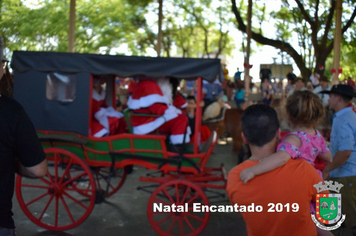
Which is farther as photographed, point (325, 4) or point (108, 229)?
point (325, 4)

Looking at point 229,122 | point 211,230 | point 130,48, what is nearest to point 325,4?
point 229,122

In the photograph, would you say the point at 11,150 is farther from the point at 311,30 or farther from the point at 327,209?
the point at 311,30

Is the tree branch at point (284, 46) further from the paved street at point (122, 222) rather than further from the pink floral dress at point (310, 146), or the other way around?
the pink floral dress at point (310, 146)

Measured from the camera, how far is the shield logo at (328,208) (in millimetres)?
2301

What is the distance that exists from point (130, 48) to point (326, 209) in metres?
25.9

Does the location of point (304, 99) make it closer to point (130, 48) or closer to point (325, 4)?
point (325, 4)

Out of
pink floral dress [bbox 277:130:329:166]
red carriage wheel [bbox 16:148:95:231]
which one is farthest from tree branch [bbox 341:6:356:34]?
pink floral dress [bbox 277:130:329:166]

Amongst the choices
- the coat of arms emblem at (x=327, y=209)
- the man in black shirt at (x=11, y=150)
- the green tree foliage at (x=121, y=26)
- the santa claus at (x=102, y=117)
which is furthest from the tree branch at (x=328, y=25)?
the man in black shirt at (x=11, y=150)

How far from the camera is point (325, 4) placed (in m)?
14.5

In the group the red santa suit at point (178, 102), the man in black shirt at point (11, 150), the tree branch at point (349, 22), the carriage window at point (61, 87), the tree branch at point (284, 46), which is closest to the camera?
the man in black shirt at point (11, 150)

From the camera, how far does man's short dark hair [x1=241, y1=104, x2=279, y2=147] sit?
2.15 m

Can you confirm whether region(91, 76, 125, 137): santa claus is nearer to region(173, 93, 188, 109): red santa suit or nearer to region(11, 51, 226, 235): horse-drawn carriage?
region(11, 51, 226, 235): horse-drawn carriage

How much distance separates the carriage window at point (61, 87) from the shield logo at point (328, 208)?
363 cm

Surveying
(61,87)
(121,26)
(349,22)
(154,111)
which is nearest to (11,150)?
(154,111)
